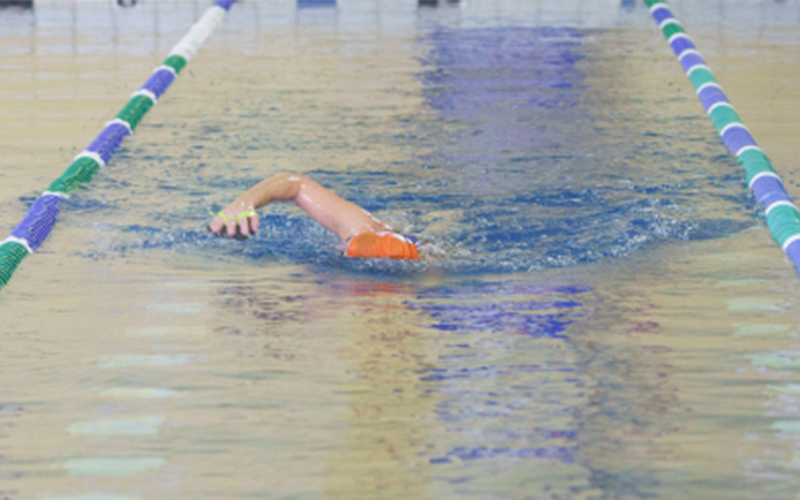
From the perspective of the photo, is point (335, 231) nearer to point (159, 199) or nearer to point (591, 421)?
point (159, 199)

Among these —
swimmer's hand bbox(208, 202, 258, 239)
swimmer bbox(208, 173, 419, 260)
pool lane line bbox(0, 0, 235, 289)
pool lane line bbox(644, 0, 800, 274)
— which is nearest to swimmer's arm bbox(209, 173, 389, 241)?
swimmer bbox(208, 173, 419, 260)

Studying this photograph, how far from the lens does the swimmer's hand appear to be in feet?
11.9

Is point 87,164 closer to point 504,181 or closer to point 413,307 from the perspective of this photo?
point 504,181

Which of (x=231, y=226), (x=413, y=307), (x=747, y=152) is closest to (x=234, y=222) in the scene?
(x=231, y=226)

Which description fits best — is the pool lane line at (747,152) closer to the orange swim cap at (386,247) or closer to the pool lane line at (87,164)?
the orange swim cap at (386,247)

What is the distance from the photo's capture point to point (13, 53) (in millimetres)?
9633

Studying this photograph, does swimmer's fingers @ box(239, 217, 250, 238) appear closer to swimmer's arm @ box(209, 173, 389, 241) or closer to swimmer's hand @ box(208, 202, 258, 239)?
swimmer's hand @ box(208, 202, 258, 239)

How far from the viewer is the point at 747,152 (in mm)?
5488

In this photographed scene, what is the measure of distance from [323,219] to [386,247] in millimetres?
367

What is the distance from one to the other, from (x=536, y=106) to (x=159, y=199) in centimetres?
308

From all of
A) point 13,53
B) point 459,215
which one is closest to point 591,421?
Result: point 459,215

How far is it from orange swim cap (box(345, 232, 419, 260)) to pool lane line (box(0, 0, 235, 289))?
3.91ft

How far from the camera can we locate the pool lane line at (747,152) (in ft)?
13.8

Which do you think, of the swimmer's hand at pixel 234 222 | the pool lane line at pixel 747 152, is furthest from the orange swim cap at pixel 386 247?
the pool lane line at pixel 747 152
